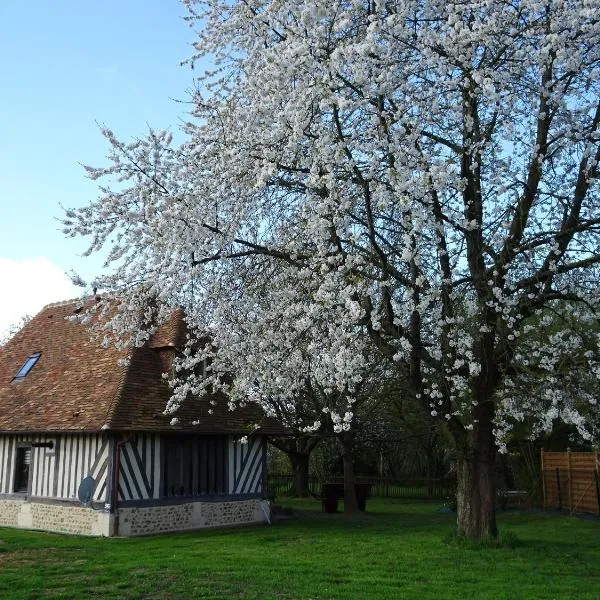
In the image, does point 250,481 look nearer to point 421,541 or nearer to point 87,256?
point 421,541

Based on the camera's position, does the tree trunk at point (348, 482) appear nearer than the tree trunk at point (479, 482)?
No

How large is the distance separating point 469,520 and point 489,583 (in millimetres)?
2966

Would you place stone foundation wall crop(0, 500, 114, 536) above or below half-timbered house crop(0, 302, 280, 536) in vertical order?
below

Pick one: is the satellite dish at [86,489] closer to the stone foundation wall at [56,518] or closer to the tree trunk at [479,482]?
the stone foundation wall at [56,518]

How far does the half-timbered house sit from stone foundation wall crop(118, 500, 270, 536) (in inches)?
0.9

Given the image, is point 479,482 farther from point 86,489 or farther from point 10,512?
point 10,512

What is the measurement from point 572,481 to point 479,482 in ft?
31.3

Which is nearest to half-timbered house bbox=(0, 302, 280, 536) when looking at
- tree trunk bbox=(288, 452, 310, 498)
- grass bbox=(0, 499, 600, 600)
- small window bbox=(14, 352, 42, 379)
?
small window bbox=(14, 352, 42, 379)

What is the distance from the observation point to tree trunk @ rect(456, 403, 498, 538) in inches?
462

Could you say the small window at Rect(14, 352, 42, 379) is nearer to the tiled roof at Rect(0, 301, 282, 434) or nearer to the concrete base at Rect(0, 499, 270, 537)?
the tiled roof at Rect(0, 301, 282, 434)

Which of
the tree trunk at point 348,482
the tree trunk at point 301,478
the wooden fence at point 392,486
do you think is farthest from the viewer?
the wooden fence at point 392,486

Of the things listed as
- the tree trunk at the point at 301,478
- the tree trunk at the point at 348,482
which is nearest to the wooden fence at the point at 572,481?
the tree trunk at the point at 348,482

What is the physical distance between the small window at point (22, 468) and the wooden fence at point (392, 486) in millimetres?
12828

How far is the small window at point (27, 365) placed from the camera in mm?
19078
